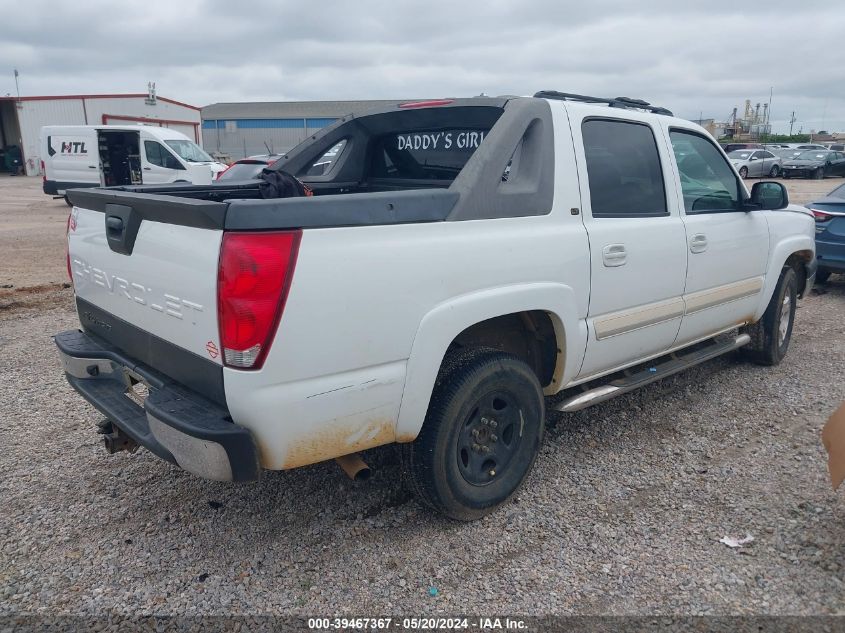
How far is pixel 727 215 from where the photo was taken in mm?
4527

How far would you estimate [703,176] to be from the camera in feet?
14.8

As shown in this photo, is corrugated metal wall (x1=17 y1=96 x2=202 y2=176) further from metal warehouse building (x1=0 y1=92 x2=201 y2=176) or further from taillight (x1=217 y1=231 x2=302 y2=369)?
taillight (x1=217 y1=231 x2=302 y2=369)

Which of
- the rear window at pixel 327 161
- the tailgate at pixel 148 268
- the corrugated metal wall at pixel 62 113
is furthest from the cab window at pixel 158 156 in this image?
the corrugated metal wall at pixel 62 113

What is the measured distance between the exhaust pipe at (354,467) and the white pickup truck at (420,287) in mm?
176

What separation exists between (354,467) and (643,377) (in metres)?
2.05

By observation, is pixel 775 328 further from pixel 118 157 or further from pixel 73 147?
pixel 73 147

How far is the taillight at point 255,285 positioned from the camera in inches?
93.9

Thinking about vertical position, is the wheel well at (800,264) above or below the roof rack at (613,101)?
below

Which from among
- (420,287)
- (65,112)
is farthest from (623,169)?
(65,112)

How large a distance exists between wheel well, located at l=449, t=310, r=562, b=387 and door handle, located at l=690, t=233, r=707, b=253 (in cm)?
125

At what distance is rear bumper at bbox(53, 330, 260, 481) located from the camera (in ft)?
8.13

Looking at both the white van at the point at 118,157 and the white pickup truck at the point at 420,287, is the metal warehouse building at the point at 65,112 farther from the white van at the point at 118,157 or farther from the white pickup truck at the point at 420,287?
the white pickup truck at the point at 420,287

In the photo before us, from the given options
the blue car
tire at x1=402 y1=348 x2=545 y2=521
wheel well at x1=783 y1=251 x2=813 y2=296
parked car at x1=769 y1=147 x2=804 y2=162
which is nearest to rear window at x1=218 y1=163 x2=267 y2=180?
the blue car

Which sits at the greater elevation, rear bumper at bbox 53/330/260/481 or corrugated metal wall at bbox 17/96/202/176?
Answer: corrugated metal wall at bbox 17/96/202/176
